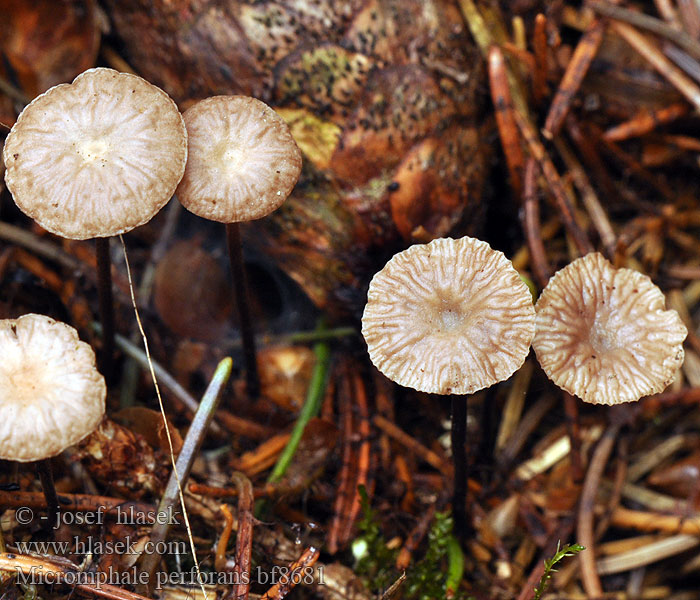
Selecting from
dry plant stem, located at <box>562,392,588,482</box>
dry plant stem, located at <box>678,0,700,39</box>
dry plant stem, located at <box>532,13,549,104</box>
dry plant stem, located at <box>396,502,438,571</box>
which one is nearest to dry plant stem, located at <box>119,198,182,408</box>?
dry plant stem, located at <box>396,502,438,571</box>

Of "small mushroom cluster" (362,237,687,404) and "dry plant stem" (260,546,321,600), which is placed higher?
"small mushroom cluster" (362,237,687,404)

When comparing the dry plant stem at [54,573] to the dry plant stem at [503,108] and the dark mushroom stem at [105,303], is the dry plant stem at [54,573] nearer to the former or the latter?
the dark mushroom stem at [105,303]

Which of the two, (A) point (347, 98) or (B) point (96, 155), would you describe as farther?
(A) point (347, 98)

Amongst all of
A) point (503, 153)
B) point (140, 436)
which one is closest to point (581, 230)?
point (503, 153)

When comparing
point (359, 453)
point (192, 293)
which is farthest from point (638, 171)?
point (192, 293)

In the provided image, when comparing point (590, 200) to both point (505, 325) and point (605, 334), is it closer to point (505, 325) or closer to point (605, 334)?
point (605, 334)

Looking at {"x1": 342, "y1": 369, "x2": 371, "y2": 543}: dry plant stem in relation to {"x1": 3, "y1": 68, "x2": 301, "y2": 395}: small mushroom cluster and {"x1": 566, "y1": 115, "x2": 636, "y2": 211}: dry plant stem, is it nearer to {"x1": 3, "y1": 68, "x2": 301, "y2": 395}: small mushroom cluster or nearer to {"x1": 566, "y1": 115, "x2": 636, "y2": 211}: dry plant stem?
{"x1": 3, "y1": 68, "x2": 301, "y2": 395}: small mushroom cluster
